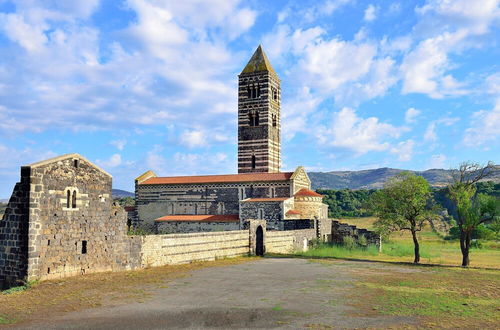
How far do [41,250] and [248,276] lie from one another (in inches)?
352

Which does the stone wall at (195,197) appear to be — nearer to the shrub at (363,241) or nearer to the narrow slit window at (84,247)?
the shrub at (363,241)

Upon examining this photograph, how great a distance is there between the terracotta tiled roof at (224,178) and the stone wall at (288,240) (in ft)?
25.0

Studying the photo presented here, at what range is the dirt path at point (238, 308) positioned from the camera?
35.4ft

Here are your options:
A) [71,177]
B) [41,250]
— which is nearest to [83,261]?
[41,250]

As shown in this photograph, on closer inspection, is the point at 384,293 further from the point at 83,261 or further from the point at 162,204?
the point at 162,204

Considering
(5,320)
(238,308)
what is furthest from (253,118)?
(5,320)

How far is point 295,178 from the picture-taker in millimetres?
43406

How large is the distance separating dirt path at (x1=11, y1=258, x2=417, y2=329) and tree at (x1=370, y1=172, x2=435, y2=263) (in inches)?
458

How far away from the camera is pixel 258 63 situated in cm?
5762

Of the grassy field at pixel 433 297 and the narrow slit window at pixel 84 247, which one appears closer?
the grassy field at pixel 433 297

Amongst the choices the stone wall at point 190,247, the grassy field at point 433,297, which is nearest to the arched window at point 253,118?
the stone wall at point 190,247

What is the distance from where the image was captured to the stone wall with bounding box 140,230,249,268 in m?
22.0

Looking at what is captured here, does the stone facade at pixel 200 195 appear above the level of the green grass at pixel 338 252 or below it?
above

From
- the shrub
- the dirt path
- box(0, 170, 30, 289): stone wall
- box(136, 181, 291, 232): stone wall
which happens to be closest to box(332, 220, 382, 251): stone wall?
the shrub
